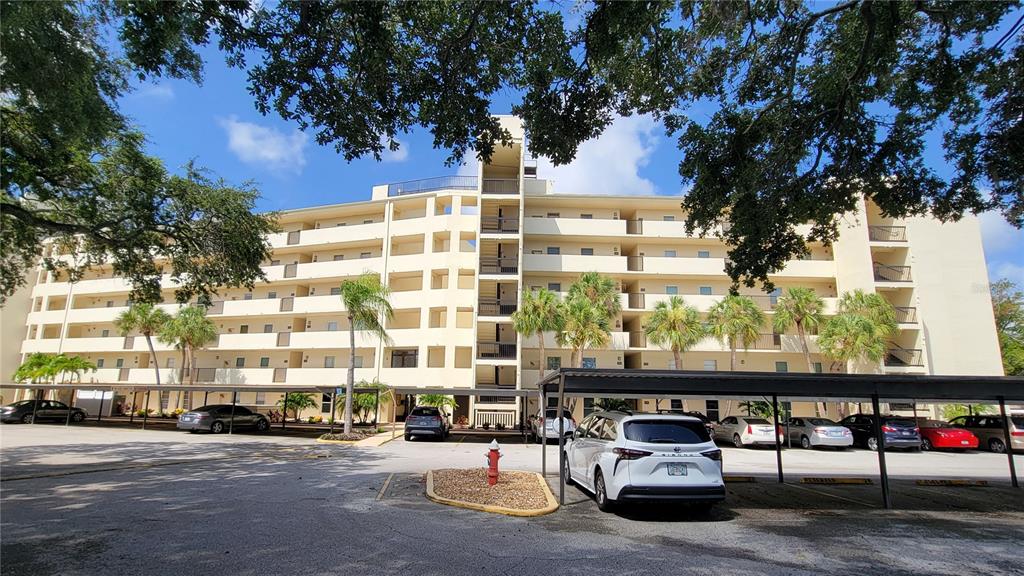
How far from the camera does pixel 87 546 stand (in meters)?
6.25

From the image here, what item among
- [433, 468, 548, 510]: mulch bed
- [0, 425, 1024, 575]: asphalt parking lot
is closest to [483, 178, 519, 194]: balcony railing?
[0, 425, 1024, 575]: asphalt parking lot

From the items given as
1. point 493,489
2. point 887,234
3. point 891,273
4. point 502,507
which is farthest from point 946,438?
point 502,507

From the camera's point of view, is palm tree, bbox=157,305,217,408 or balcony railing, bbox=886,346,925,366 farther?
palm tree, bbox=157,305,217,408

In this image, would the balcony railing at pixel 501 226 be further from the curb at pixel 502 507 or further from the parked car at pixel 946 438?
the curb at pixel 502 507

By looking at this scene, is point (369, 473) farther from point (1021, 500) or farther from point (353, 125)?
point (1021, 500)

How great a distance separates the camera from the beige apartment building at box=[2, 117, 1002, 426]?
34.0 meters

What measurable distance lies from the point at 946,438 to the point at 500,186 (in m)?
26.6

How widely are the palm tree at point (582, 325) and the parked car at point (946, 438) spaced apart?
15266mm

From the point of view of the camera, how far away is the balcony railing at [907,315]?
3391 centimetres

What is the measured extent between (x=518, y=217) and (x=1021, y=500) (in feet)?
91.0

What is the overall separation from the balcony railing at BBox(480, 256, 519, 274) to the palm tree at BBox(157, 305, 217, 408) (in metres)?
19.9

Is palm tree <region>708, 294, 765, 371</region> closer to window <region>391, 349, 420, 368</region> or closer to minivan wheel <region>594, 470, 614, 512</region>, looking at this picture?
window <region>391, 349, 420, 368</region>

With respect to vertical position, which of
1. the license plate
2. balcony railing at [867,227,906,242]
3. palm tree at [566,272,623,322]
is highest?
balcony railing at [867,227,906,242]

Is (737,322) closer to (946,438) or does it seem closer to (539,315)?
(946,438)
